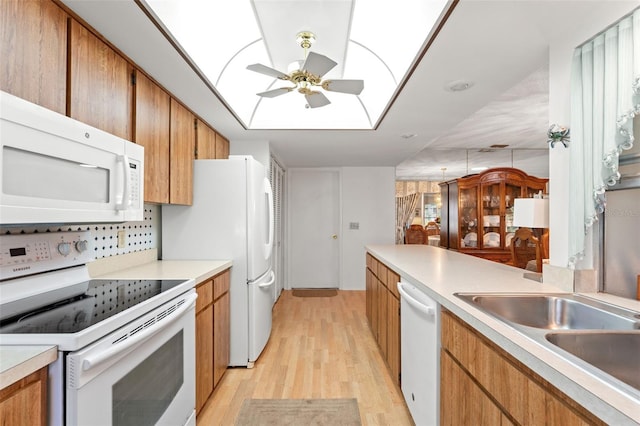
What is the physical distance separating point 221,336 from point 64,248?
1.23m

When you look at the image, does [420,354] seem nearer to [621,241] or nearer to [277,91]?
[621,241]

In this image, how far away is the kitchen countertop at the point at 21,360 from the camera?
2.53ft

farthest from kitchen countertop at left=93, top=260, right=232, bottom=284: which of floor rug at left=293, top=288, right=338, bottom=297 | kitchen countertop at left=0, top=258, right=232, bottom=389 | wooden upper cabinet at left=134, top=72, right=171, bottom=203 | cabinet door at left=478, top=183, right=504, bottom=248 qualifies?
cabinet door at left=478, top=183, right=504, bottom=248

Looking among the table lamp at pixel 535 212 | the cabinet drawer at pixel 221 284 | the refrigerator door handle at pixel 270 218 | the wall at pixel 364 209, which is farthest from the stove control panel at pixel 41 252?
the wall at pixel 364 209

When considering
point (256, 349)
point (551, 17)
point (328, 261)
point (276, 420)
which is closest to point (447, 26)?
point (551, 17)

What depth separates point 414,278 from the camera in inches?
70.6

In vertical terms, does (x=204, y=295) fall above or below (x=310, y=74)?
below

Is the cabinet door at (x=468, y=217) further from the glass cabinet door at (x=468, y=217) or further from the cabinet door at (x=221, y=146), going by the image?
the cabinet door at (x=221, y=146)

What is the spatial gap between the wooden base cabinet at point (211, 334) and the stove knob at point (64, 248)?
670mm

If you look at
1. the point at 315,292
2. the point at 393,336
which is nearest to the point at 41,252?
the point at 393,336

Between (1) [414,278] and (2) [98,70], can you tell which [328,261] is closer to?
(1) [414,278]

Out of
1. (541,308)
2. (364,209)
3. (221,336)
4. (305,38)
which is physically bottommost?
(221,336)

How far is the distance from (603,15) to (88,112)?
7.73 ft

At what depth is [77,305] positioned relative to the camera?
1.24m
